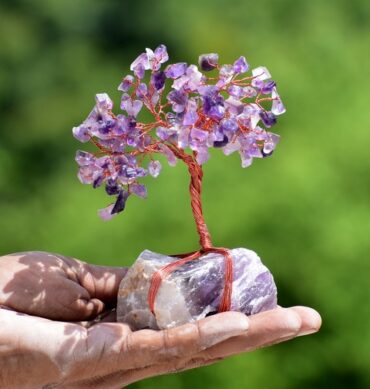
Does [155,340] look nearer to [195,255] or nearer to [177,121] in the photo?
[195,255]

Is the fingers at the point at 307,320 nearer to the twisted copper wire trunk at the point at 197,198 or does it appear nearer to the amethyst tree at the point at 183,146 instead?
the amethyst tree at the point at 183,146

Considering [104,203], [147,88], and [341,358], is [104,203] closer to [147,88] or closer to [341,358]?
[341,358]

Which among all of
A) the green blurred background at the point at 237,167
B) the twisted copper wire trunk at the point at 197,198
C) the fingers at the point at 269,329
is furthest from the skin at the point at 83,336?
the green blurred background at the point at 237,167

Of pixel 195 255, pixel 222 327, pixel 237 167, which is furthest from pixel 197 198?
pixel 237 167

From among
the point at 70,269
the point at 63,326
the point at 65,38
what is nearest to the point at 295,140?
the point at 65,38

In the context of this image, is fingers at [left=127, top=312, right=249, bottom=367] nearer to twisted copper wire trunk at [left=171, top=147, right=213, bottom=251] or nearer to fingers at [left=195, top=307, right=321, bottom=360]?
fingers at [left=195, top=307, right=321, bottom=360]

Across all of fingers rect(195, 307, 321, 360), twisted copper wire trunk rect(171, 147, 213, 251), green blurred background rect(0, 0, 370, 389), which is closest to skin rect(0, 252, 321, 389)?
fingers rect(195, 307, 321, 360)

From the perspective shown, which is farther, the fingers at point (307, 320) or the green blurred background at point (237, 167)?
the green blurred background at point (237, 167)
